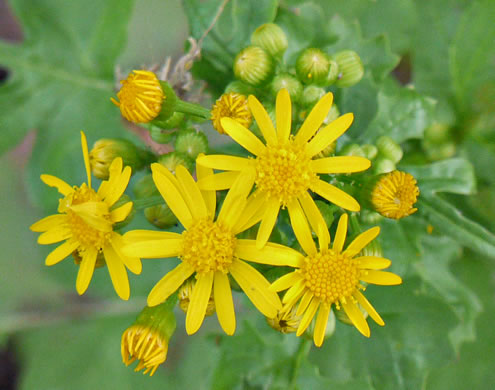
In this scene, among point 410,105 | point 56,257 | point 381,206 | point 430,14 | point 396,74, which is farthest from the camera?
point 396,74

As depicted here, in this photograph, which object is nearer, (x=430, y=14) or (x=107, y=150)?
(x=107, y=150)

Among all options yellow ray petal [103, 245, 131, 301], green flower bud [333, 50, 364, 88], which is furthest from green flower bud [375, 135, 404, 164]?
yellow ray petal [103, 245, 131, 301]

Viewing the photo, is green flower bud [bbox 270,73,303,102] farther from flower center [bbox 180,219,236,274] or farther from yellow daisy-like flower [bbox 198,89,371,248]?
flower center [bbox 180,219,236,274]

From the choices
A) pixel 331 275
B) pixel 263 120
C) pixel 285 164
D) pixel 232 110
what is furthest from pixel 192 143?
pixel 331 275

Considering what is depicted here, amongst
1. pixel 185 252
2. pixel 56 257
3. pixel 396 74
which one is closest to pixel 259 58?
pixel 185 252

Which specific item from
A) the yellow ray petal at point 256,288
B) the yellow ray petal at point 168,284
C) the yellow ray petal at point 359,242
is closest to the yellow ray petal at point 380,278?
the yellow ray petal at point 359,242

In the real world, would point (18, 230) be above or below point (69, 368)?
above

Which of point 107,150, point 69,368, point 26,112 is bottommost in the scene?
point 69,368

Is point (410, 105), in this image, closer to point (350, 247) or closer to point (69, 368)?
point (350, 247)
